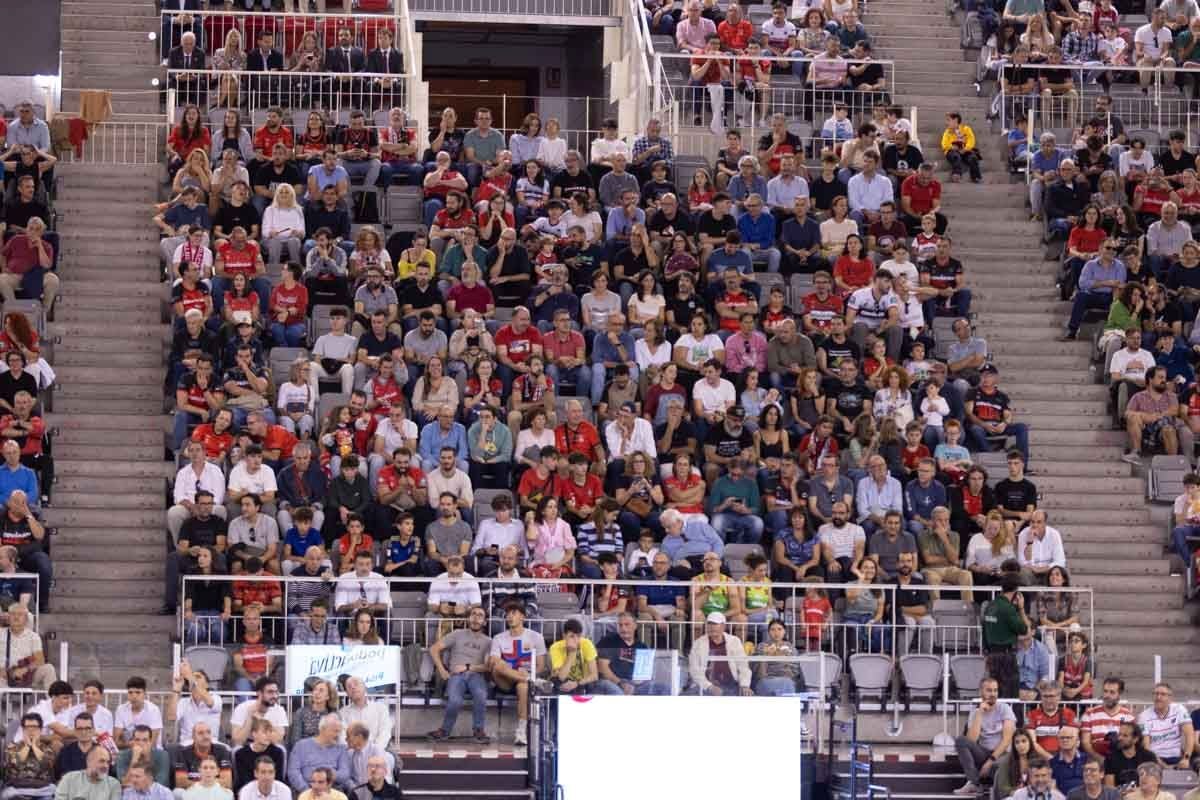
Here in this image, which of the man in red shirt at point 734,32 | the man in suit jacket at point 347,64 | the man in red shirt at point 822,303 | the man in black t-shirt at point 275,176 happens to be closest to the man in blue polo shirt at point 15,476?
the man in black t-shirt at point 275,176

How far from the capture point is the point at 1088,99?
116ft

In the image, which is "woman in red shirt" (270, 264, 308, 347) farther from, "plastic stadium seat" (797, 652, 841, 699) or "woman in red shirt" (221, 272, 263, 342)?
"plastic stadium seat" (797, 652, 841, 699)

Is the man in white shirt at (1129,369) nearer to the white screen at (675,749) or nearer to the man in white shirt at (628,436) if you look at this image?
the man in white shirt at (628,436)

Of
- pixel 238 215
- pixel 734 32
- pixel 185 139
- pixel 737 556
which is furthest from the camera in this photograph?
pixel 734 32

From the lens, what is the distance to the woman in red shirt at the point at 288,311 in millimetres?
29578

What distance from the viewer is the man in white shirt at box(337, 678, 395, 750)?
24172mm

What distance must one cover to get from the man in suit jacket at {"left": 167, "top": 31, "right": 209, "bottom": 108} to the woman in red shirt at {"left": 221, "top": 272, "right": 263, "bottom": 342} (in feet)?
15.8

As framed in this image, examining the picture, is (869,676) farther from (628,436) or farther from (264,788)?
(264,788)

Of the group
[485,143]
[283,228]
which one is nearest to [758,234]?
[485,143]

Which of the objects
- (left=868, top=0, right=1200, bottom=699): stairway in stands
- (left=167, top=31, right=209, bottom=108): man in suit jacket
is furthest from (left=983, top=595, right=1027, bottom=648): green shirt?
(left=167, top=31, right=209, bottom=108): man in suit jacket

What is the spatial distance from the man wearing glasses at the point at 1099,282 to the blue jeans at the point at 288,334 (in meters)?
8.31

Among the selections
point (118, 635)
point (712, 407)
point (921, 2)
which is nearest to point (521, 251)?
point (712, 407)

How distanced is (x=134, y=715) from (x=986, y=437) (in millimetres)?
9686

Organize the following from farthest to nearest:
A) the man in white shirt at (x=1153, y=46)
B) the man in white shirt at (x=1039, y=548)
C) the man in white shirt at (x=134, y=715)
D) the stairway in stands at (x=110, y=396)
Result: the man in white shirt at (x=1153, y=46)
the man in white shirt at (x=1039, y=548)
the stairway in stands at (x=110, y=396)
the man in white shirt at (x=134, y=715)
